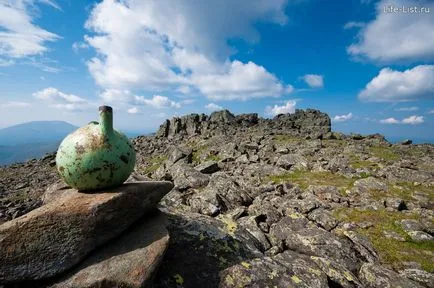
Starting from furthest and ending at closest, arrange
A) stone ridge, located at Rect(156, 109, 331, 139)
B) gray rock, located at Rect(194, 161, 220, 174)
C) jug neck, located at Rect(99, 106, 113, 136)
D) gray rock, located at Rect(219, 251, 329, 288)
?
stone ridge, located at Rect(156, 109, 331, 139) < gray rock, located at Rect(194, 161, 220, 174) < gray rock, located at Rect(219, 251, 329, 288) < jug neck, located at Rect(99, 106, 113, 136)

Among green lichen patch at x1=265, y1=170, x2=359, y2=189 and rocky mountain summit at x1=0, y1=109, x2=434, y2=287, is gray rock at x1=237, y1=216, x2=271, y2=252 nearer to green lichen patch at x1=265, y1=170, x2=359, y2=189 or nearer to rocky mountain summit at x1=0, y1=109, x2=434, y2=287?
rocky mountain summit at x1=0, y1=109, x2=434, y2=287

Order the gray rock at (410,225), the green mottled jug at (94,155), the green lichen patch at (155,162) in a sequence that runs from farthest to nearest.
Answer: the green lichen patch at (155,162), the gray rock at (410,225), the green mottled jug at (94,155)

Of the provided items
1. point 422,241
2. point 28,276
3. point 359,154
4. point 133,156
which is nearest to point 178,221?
point 133,156

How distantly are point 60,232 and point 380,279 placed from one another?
1292 centimetres

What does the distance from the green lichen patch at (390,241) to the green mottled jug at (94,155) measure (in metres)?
15.6

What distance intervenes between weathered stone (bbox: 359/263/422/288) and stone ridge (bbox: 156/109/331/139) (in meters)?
72.4

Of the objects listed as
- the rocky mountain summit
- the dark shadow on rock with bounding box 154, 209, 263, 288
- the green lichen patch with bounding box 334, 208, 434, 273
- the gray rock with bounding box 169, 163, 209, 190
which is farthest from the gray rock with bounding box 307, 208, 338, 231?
the gray rock with bounding box 169, 163, 209, 190

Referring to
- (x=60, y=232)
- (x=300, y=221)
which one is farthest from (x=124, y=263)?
(x=300, y=221)

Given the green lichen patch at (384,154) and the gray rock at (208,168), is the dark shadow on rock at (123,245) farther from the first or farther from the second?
the green lichen patch at (384,154)

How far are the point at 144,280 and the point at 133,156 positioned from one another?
405 centimetres

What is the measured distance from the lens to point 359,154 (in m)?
45.4

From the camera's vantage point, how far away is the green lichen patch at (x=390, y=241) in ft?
57.2

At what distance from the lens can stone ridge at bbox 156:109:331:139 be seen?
3622 inches

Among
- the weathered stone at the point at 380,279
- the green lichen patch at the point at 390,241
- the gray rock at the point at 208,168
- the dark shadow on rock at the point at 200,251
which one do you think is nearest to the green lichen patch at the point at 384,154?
the gray rock at the point at 208,168
